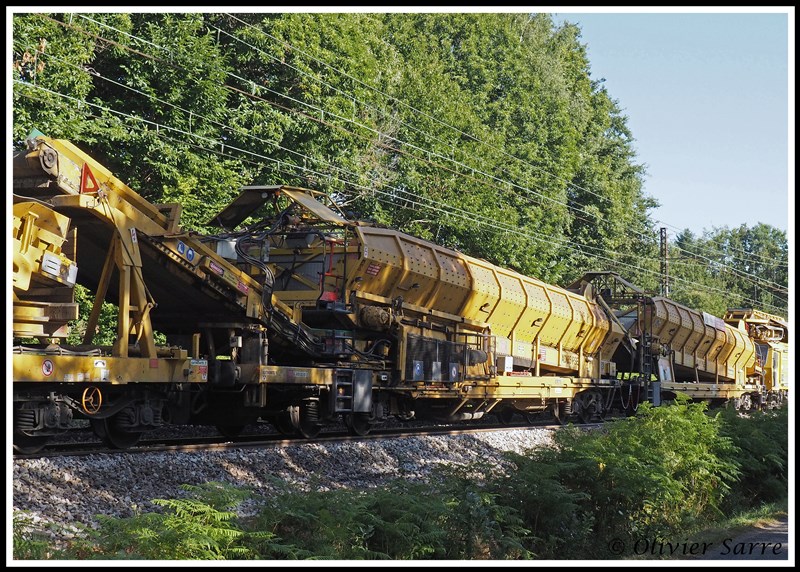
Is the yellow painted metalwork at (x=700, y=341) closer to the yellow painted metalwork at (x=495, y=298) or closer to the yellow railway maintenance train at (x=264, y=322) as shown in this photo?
the yellow painted metalwork at (x=495, y=298)

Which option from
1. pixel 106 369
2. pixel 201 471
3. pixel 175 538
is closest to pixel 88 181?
pixel 106 369

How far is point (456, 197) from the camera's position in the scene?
37094 mm

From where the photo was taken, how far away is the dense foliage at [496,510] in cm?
773

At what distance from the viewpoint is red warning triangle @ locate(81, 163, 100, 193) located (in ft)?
36.3

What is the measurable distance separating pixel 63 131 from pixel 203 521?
16.9 meters

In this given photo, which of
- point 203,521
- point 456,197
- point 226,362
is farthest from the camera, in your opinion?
point 456,197

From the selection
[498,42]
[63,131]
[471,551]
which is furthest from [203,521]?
[498,42]

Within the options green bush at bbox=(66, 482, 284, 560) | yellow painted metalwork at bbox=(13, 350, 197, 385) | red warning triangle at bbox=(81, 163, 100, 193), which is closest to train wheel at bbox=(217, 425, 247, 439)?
Result: yellow painted metalwork at bbox=(13, 350, 197, 385)

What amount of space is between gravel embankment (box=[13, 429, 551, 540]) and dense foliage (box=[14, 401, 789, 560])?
63 centimetres

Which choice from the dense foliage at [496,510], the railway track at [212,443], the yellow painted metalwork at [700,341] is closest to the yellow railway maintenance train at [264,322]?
the railway track at [212,443]

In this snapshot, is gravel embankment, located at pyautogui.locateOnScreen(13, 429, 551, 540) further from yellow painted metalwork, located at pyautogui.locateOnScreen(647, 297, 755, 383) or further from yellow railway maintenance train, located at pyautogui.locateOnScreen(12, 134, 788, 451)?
yellow painted metalwork, located at pyautogui.locateOnScreen(647, 297, 755, 383)

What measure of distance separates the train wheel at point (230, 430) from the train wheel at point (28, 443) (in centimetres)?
510

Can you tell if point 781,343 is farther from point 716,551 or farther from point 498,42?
point 716,551

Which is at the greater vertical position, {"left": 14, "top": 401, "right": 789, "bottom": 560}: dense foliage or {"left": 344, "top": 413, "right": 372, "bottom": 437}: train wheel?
{"left": 344, "top": 413, "right": 372, "bottom": 437}: train wheel
